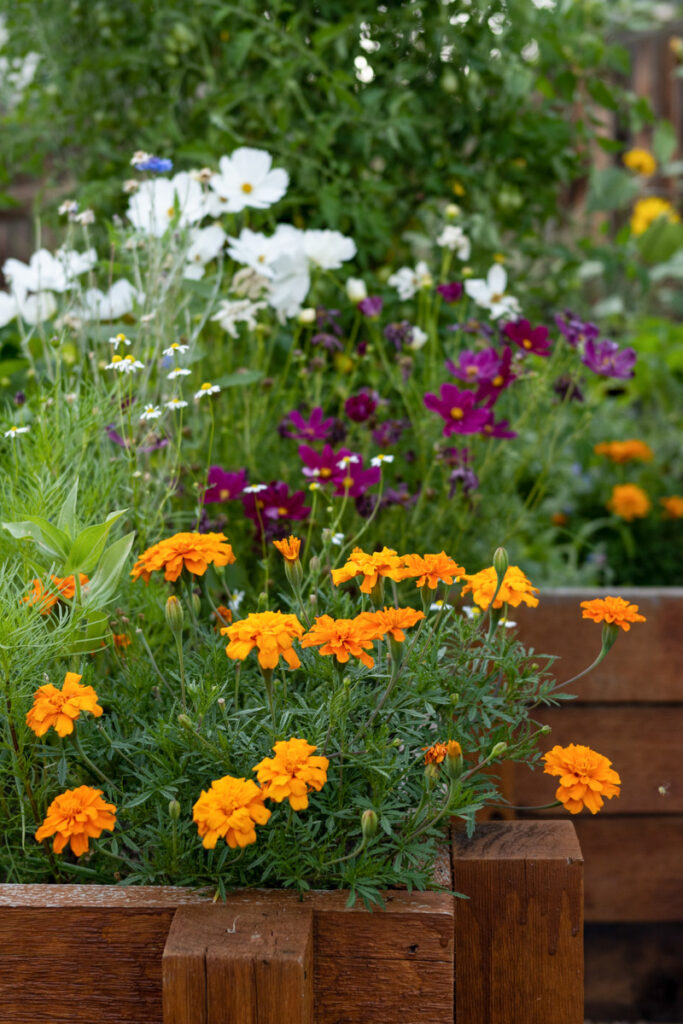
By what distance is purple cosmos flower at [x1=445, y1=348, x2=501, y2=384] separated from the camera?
1.47 m

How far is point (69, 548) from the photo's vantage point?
3.29 feet

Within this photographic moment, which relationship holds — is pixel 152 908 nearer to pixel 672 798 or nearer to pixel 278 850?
pixel 278 850

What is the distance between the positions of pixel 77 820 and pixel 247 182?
1.12 m

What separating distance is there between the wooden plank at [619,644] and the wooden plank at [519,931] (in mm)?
735

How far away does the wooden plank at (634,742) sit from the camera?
1782 millimetres

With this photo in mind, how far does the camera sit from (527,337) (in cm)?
156

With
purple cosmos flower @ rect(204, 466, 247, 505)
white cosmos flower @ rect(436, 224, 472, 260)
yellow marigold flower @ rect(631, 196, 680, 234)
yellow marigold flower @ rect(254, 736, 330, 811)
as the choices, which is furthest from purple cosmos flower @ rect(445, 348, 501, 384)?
yellow marigold flower @ rect(631, 196, 680, 234)

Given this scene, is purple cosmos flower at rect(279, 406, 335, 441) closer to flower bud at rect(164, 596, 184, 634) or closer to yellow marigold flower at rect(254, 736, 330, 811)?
flower bud at rect(164, 596, 184, 634)

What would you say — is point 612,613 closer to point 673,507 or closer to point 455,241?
point 455,241

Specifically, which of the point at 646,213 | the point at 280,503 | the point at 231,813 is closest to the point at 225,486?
the point at 280,503

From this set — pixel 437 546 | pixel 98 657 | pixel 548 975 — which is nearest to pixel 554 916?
pixel 548 975

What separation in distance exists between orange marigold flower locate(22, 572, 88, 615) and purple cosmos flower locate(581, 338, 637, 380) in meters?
0.87

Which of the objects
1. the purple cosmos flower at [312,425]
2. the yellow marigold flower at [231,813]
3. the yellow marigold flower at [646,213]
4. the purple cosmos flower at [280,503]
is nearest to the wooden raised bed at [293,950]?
the yellow marigold flower at [231,813]

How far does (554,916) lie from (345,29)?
1.56m
